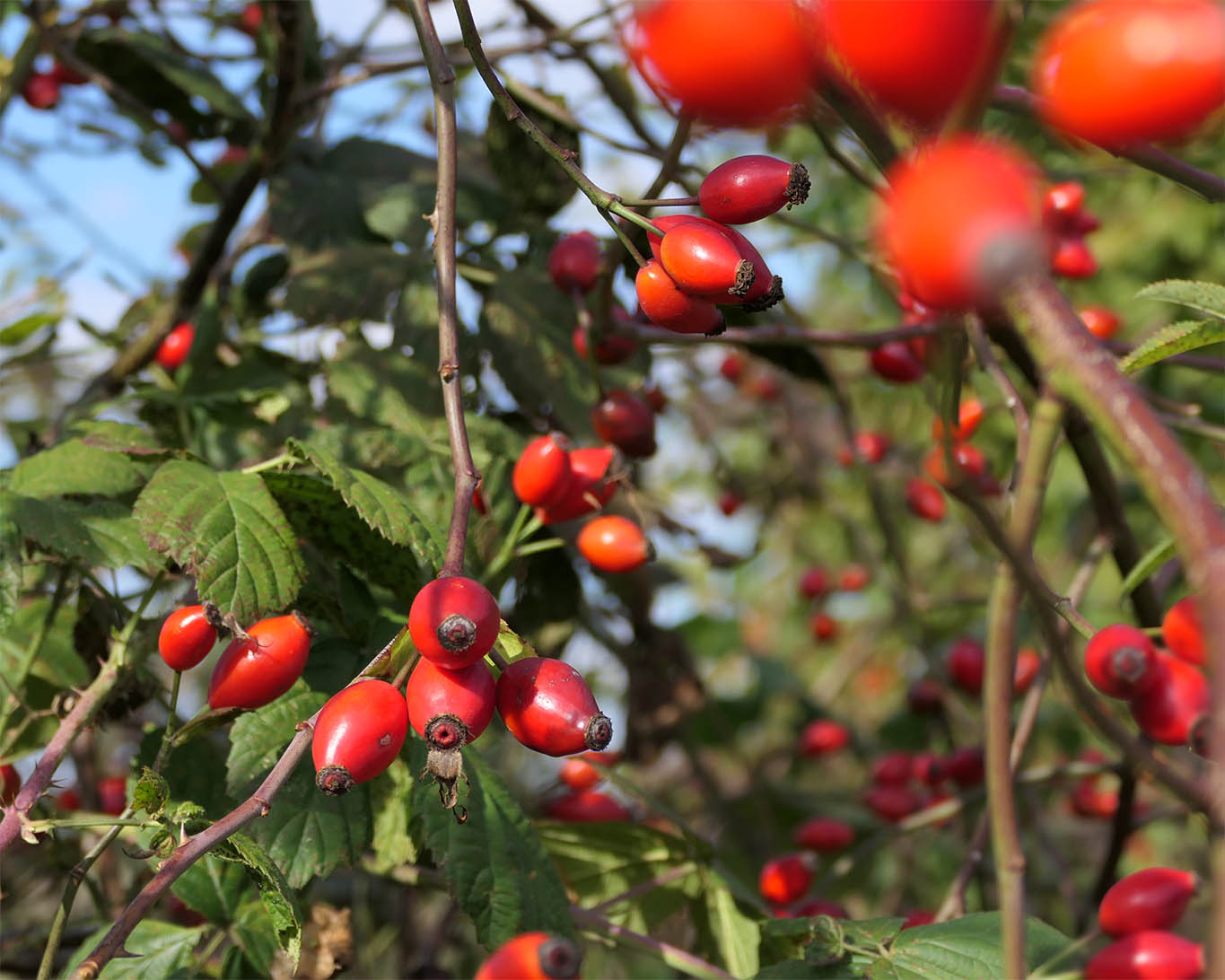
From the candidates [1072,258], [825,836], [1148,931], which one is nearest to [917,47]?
[1148,931]

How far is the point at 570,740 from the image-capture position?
38.1 inches

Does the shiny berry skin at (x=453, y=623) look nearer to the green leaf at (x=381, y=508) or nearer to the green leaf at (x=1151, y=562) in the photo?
the green leaf at (x=381, y=508)

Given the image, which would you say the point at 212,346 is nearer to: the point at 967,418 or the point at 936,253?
the point at 967,418

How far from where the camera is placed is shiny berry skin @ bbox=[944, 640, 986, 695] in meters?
2.86

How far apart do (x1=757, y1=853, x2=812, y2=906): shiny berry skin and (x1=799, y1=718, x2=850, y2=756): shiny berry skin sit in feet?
3.68

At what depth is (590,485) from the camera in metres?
1.55

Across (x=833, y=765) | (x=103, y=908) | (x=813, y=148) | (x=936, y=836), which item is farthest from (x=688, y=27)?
(x=813, y=148)

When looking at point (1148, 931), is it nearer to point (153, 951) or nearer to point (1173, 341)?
point (1173, 341)

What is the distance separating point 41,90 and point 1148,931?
9.20 feet

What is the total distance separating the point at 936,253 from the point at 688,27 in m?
0.23

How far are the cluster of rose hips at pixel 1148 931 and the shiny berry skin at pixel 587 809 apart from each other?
4.07ft

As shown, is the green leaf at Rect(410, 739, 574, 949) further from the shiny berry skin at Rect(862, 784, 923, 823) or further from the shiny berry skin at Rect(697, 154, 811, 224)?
the shiny berry skin at Rect(862, 784, 923, 823)

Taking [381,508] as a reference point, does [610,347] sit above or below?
above

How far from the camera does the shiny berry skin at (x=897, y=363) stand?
214cm
